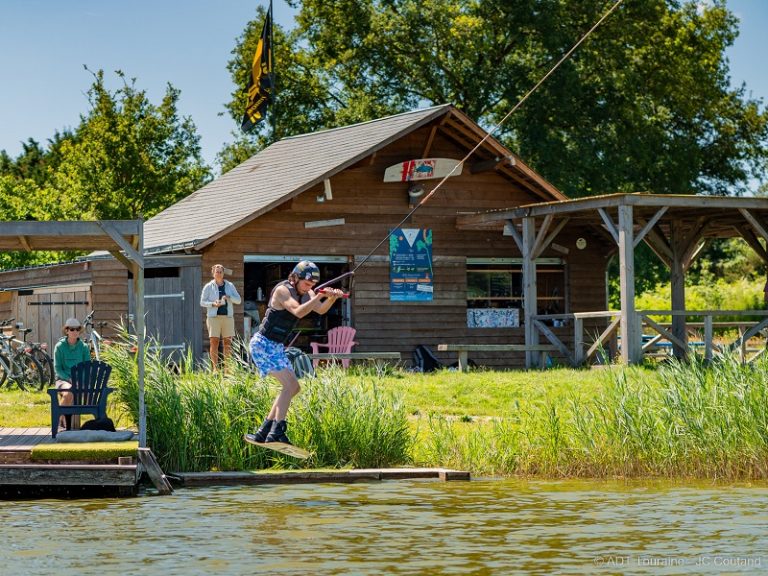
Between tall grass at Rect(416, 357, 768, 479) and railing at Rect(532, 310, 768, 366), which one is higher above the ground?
railing at Rect(532, 310, 768, 366)

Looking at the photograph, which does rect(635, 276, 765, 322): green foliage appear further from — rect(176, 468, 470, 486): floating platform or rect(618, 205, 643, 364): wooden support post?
rect(176, 468, 470, 486): floating platform

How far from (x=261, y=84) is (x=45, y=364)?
16.2 meters

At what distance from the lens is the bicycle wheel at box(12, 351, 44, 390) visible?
20.4m

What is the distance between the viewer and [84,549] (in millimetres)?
9820

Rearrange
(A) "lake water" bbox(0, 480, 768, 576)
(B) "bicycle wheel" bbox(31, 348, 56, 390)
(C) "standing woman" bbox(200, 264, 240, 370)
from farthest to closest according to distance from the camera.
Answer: (B) "bicycle wheel" bbox(31, 348, 56, 390)
(C) "standing woman" bbox(200, 264, 240, 370)
(A) "lake water" bbox(0, 480, 768, 576)

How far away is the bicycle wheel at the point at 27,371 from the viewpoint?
66.9 feet

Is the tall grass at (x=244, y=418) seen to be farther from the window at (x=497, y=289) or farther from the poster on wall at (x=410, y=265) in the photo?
the window at (x=497, y=289)

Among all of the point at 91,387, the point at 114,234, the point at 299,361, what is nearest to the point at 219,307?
the point at 299,361

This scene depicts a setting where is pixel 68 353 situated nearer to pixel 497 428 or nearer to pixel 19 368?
pixel 497 428

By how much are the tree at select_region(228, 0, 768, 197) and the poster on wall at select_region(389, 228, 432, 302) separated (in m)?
11.7

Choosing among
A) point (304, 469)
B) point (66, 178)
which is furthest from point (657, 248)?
point (66, 178)

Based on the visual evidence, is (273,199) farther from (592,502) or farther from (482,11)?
(482,11)

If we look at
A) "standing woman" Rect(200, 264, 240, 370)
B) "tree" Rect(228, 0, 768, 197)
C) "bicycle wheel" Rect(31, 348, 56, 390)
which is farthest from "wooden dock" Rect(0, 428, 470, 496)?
"tree" Rect(228, 0, 768, 197)

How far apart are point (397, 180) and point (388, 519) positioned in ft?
46.8
